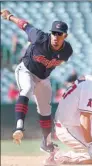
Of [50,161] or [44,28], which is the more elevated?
[44,28]

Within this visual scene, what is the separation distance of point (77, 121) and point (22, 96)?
563 mm

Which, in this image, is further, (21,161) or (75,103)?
(21,161)

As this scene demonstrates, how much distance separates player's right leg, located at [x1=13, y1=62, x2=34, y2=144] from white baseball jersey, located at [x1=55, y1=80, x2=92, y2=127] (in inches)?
12.8

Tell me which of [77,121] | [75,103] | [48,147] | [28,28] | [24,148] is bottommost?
[24,148]

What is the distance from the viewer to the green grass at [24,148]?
6.61 metres

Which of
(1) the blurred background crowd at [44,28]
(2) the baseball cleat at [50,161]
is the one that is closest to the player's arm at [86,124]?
(2) the baseball cleat at [50,161]

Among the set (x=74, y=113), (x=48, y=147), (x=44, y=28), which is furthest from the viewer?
(x=44, y=28)

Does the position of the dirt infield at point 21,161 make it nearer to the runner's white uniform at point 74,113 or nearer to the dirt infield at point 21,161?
the dirt infield at point 21,161

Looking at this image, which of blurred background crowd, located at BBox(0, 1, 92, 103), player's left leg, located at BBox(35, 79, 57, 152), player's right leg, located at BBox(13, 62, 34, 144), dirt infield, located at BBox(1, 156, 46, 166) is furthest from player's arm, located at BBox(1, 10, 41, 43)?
blurred background crowd, located at BBox(0, 1, 92, 103)

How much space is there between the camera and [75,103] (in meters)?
4.69

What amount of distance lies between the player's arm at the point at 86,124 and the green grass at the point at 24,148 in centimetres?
174

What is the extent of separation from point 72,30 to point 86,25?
263 mm

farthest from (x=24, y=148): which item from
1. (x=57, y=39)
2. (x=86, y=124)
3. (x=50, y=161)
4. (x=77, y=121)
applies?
(x=86, y=124)

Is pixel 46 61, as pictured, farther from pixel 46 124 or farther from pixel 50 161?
pixel 50 161
